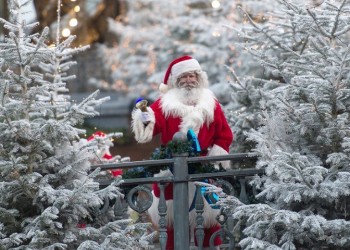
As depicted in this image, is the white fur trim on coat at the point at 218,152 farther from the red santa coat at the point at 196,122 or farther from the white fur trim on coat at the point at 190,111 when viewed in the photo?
the white fur trim on coat at the point at 190,111

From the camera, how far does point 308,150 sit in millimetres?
8117

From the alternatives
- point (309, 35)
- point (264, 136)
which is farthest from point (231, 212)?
Answer: point (309, 35)

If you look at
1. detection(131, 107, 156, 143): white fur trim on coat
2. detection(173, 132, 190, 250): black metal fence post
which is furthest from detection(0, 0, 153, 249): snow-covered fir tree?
detection(131, 107, 156, 143): white fur trim on coat

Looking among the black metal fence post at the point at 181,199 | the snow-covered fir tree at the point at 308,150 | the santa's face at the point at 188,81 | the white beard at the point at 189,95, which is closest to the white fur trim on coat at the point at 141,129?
the white beard at the point at 189,95

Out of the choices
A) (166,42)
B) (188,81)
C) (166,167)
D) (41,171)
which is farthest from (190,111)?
(166,42)

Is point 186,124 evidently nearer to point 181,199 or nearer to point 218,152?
point 218,152

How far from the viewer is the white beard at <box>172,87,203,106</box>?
31.0ft

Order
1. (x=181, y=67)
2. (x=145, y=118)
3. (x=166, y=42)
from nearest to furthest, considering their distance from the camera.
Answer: (x=145, y=118), (x=181, y=67), (x=166, y=42)

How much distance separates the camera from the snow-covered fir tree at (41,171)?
7945 mm

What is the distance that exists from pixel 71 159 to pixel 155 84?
44.0 feet

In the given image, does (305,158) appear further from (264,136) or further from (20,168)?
(20,168)

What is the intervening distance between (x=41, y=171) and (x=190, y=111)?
171 cm

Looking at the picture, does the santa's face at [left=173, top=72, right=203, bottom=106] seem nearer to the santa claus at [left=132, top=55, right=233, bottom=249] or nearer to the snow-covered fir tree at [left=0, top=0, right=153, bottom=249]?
the santa claus at [left=132, top=55, right=233, bottom=249]

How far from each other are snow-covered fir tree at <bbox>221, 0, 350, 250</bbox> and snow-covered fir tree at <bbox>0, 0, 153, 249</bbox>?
106 cm
